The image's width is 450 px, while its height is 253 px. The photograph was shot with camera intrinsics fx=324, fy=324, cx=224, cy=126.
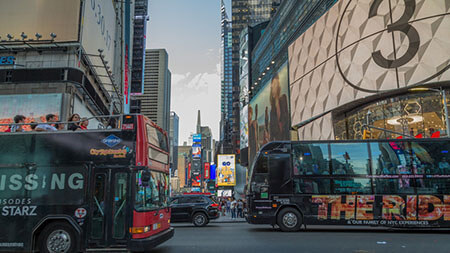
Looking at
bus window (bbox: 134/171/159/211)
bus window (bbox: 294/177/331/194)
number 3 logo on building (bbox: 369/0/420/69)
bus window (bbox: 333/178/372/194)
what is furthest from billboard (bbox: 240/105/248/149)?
bus window (bbox: 134/171/159/211)

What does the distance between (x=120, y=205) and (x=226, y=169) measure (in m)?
52.9

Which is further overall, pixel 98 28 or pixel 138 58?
pixel 138 58

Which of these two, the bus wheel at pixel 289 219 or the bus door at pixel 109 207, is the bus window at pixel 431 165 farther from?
the bus door at pixel 109 207

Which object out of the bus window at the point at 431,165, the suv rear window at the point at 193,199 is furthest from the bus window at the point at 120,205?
the bus window at the point at 431,165

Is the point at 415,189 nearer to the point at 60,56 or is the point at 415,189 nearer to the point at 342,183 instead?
the point at 342,183

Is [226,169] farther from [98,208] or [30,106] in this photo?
[98,208]

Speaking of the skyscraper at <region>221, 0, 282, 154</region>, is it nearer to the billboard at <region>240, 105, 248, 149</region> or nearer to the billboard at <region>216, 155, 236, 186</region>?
the billboard at <region>240, 105, 248, 149</region>

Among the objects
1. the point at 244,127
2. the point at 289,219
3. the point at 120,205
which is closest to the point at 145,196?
the point at 120,205

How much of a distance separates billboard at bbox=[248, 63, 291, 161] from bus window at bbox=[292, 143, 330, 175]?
2991 cm

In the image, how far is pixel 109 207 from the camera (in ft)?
26.3

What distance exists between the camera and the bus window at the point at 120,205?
25.8 ft

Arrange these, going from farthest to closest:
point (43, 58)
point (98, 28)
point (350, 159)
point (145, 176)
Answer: point (98, 28)
point (43, 58)
point (350, 159)
point (145, 176)

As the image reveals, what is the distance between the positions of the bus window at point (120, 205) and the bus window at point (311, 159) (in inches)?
325

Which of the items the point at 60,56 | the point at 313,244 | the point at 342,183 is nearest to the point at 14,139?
the point at 313,244
